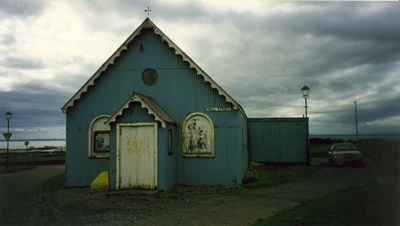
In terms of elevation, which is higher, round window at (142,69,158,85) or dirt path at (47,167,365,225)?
round window at (142,69,158,85)

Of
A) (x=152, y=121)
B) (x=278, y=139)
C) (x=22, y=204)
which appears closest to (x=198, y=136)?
(x=152, y=121)

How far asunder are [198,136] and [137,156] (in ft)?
10.6

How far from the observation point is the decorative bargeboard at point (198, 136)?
18.1m

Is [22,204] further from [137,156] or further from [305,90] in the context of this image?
[305,90]

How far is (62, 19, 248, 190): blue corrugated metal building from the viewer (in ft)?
53.8

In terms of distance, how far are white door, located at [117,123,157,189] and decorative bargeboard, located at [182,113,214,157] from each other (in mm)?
2419

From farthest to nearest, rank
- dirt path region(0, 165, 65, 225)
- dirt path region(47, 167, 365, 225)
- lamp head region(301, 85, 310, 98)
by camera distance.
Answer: lamp head region(301, 85, 310, 98), dirt path region(0, 165, 65, 225), dirt path region(47, 167, 365, 225)

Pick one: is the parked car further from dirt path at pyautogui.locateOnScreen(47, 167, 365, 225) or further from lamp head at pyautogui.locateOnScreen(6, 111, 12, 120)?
lamp head at pyautogui.locateOnScreen(6, 111, 12, 120)

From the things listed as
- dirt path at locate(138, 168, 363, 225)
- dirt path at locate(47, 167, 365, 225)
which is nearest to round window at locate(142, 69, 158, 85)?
dirt path at locate(47, 167, 365, 225)

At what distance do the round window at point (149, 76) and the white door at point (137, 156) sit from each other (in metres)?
3.21

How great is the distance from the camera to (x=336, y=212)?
11.0 m

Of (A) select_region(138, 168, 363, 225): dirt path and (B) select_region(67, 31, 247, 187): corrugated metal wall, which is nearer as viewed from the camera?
(A) select_region(138, 168, 363, 225): dirt path

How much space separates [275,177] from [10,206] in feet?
42.0

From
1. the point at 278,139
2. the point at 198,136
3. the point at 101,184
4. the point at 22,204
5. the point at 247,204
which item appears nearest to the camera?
the point at 247,204
